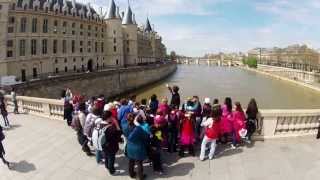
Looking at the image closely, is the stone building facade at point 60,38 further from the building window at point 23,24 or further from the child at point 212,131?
the child at point 212,131

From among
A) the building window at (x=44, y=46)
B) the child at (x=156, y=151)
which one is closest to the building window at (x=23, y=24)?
the building window at (x=44, y=46)

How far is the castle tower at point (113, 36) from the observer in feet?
272

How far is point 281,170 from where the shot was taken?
8836 mm

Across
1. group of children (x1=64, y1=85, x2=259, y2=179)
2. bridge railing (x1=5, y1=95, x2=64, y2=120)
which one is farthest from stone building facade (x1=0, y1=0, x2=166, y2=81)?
group of children (x1=64, y1=85, x2=259, y2=179)

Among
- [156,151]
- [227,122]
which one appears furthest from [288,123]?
[156,151]

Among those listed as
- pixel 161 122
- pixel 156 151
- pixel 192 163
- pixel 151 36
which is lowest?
pixel 192 163

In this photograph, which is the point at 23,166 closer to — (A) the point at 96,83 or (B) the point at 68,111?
(B) the point at 68,111

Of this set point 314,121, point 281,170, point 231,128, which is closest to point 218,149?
point 231,128

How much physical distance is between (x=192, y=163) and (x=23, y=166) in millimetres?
4219

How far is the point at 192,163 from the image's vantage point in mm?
9508

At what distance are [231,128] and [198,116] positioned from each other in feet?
3.05

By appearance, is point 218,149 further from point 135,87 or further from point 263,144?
point 135,87

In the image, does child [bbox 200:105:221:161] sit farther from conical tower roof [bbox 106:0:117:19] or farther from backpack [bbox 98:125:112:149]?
conical tower roof [bbox 106:0:117:19]

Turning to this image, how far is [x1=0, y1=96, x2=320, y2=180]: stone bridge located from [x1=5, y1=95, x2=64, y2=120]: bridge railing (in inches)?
85.1
